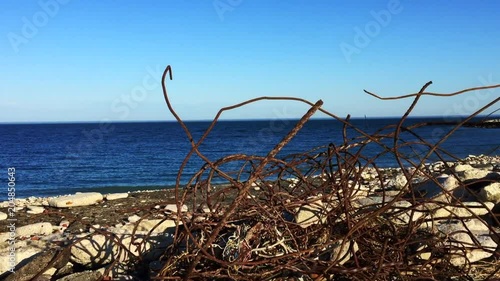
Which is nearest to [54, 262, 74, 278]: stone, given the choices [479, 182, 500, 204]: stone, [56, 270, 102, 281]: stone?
[56, 270, 102, 281]: stone

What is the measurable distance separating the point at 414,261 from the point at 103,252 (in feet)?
9.41

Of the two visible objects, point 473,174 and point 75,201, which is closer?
point 473,174

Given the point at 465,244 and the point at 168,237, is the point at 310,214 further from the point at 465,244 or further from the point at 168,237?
the point at 168,237

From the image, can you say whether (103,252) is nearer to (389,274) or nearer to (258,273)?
(258,273)

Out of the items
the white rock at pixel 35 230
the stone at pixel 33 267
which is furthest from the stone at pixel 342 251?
the white rock at pixel 35 230

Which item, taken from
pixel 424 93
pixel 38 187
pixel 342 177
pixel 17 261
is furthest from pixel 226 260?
pixel 38 187

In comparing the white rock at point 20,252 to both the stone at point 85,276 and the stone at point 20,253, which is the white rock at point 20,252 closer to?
the stone at point 20,253

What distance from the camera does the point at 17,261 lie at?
444 cm

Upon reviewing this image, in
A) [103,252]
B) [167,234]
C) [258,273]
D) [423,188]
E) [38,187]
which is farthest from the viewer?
[38,187]

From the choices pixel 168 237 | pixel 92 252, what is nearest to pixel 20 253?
pixel 92 252

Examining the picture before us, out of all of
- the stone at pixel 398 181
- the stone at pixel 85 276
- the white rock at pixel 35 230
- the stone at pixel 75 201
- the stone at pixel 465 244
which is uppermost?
the stone at pixel 465 244

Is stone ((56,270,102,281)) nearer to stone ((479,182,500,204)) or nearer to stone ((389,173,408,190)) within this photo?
stone ((479,182,500,204))

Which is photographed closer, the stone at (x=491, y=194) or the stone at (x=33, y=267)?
the stone at (x=33, y=267)

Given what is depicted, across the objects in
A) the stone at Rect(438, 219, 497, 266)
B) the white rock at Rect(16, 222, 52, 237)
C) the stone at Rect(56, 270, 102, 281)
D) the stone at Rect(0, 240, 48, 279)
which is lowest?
the white rock at Rect(16, 222, 52, 237)
